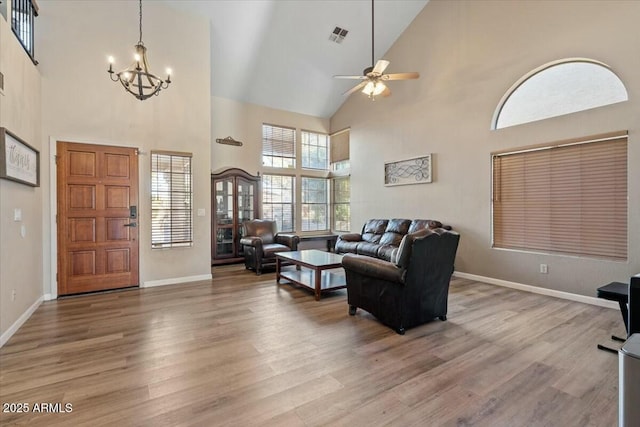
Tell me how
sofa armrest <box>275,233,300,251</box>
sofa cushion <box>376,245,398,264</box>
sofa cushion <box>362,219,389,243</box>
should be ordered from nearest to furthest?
sofa cushion <box>376,245,398,264</box>
sofa armrest <box>275,233,300,251</box>
sofa cushion <box>362,219,389,243</box>

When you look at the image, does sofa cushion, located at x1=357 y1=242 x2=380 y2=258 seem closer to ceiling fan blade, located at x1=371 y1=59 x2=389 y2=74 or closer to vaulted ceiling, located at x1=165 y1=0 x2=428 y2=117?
ceiling fan blade, located at x1=371 y1=59 x2=389 y2=74

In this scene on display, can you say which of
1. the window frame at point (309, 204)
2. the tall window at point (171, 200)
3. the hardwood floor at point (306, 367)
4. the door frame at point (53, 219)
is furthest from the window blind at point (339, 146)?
the door frame at point (53, 219)

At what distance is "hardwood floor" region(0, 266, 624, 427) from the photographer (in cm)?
186

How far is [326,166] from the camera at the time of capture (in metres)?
8.76

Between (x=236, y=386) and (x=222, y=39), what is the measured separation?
5925mm

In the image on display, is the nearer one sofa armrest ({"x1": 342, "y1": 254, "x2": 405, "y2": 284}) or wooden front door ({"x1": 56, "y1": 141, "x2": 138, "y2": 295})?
sofa armrest ({"x1": 342, "y1": 254, "x2": 405, "y2": 284})

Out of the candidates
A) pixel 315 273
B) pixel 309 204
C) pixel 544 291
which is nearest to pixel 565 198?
pixel 544 291

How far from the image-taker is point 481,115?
5.10 metres

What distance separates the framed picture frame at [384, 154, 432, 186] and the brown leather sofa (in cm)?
84

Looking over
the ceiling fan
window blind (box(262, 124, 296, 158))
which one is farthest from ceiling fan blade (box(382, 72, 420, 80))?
window blind (box(262, 124, 296, 158))

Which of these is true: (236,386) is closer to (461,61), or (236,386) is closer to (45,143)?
(45,143)

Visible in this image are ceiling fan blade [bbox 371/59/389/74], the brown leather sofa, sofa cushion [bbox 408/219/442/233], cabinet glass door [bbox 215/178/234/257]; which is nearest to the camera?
ceiling fan blade [bbox 371/59/389/74]

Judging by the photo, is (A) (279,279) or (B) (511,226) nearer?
(B) (511,226)

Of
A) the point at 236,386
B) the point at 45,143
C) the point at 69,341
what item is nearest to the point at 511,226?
the point at 236,386
